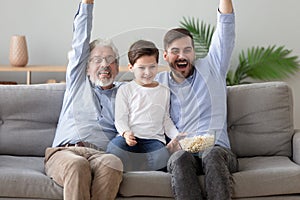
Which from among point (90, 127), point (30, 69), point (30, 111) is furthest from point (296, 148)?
point (30, 69)

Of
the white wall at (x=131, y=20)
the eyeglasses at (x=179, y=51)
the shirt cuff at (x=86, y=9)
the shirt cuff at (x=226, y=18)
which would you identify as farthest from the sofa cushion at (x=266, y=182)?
the white wall at (x=131, y=20)

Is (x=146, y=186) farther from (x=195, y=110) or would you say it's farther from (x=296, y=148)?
(x=296, y=148)

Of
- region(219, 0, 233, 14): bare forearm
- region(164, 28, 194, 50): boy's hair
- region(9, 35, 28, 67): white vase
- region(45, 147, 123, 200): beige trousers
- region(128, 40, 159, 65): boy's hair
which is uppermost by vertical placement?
region(219, 0, 233, 14): bare forearm

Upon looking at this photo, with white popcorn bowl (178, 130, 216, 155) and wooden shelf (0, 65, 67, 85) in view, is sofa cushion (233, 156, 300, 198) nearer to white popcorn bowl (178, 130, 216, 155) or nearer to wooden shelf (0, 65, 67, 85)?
white popcorn bowl (178, 130, 216, 155)

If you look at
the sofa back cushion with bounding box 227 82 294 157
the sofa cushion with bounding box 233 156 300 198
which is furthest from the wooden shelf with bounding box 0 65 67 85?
the sofa cushion with bounding box 233 156 300 198

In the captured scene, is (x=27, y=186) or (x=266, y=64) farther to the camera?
(x=266, y=64)

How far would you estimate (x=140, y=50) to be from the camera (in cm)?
281

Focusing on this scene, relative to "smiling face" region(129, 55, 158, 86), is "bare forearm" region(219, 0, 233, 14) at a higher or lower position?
higher

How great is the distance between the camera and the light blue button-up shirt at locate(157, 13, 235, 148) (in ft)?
9.59

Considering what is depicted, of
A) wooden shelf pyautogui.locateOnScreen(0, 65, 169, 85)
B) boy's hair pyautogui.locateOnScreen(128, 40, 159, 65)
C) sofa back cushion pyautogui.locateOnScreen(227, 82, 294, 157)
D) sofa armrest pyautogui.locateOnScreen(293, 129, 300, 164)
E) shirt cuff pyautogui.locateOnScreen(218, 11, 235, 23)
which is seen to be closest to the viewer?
boy's hair pyautogui.locateOnScreen(128, 40, 159, 65)

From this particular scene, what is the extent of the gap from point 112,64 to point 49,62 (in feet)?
6.16

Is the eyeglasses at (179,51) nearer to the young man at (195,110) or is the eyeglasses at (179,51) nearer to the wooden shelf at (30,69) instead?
the young man at (195,110)

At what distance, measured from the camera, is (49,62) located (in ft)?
15.3

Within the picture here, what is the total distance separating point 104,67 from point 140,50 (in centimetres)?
19
